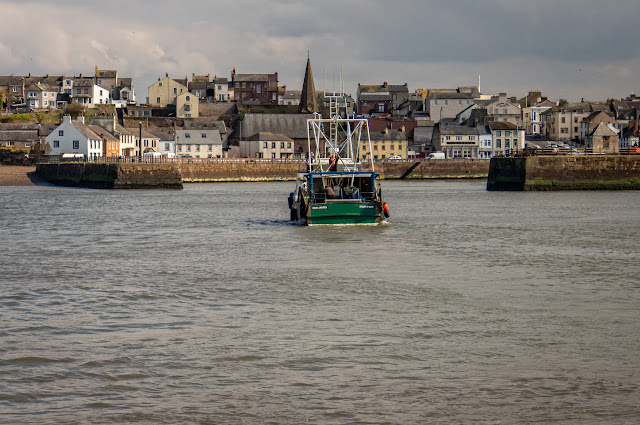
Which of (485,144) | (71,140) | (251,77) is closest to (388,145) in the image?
(485,144)

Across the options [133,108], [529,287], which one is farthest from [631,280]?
[133,108]

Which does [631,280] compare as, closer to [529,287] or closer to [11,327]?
[529,287]

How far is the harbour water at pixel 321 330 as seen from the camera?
8.80 metres

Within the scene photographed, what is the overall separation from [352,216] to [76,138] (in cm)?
6080

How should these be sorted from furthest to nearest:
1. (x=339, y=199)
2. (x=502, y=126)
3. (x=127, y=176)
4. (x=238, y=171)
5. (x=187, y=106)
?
(x=187, y=106) → (x=502, y=126) → (x=238, y=171) → (x=127, y=176) → (x=339, y=199)

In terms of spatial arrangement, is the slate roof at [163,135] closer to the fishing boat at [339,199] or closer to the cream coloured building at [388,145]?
the cream coloured building at [388,145]

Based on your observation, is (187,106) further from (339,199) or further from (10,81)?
(339,199)

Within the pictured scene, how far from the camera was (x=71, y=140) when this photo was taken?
3337 inches

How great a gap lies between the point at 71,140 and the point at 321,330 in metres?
77.1

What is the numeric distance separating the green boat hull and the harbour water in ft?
10.4

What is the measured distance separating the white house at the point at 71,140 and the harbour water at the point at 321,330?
59.9 m

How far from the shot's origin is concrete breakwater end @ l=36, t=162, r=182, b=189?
6581 cm

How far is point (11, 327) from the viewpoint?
12.5m

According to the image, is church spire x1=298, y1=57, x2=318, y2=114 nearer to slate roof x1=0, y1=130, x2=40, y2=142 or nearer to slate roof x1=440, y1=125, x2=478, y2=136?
slate roof x1=440, y1=125, x2=478, y2=136
